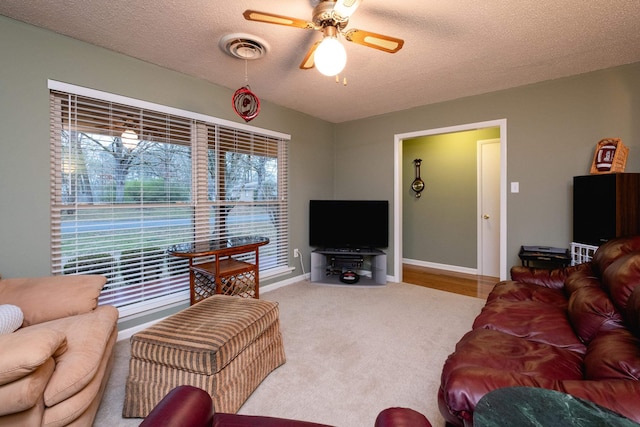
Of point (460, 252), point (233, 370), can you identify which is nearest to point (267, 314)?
point (233, 370)

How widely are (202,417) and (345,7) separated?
1897 mm

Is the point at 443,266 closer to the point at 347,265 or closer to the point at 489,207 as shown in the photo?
the point at 489,207

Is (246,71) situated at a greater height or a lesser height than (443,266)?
greater

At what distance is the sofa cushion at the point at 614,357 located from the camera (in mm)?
1006

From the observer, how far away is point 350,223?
423 centimetres

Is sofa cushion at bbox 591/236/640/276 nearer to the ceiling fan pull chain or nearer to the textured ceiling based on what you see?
the textured ceiling

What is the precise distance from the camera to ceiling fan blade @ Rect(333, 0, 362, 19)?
4.87 ft

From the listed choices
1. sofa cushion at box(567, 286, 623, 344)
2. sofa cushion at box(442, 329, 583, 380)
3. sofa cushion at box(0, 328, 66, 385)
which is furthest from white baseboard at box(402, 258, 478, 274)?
sofa cushion at box(0, 328, 66, 385)

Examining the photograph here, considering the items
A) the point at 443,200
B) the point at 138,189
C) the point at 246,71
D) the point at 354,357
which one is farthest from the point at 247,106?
the point at 443,200

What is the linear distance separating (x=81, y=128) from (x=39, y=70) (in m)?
0.45

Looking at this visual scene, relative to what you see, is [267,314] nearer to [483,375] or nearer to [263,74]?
[483,375]

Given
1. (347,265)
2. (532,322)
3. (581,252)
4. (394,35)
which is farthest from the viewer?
(347,265)

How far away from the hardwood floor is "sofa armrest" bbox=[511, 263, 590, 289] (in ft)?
4.08

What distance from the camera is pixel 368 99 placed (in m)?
A: 3.68
